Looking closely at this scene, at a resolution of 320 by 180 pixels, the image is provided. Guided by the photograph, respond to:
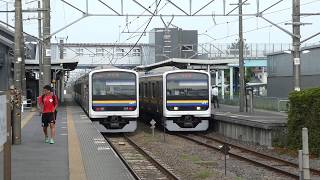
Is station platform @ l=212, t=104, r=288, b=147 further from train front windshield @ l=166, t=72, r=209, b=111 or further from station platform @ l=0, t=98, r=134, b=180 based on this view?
station platform @ l=0, t=98, r=134, b=180

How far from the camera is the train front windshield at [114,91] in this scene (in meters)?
24.2

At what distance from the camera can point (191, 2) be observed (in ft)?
81.3

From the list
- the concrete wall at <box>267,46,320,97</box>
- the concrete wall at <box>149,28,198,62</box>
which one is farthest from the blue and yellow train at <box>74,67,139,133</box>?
the concrete wall at <box>149,28,198,62</box>

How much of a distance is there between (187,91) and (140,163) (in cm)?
933

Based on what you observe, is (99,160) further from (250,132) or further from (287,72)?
(287,72)

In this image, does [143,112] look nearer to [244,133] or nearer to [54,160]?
[244,133]

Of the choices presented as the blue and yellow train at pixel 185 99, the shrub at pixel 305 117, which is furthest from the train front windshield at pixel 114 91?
the shrub at pixel 305 117

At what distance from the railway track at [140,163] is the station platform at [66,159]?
74 cm

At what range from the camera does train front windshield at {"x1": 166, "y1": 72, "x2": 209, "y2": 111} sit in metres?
24.8

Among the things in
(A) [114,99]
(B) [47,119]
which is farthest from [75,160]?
(A) [114,99]

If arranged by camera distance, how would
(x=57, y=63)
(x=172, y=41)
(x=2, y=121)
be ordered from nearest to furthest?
(x=2, y=121), (x=57, y=63), (x=172, y=41)

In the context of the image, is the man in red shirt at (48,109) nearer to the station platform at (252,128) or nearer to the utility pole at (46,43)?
the station platform at (252,128)

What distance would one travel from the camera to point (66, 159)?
12688 millimetres

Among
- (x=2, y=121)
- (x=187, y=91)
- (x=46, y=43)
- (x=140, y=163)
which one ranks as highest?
(x=46, y=43)
